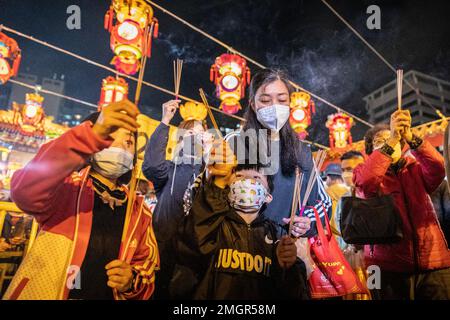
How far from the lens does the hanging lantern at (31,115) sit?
12.6 m

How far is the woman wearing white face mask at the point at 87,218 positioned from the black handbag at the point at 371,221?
1.62 m

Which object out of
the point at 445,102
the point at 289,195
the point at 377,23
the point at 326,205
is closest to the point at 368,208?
the point at 326,205

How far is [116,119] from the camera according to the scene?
1.44 metres

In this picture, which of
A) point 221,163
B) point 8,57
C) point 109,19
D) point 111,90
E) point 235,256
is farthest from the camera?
point 111,90

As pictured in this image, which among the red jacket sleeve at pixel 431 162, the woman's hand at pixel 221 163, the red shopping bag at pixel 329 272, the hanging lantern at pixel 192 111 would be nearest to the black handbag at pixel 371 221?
the red shopping bag at pixel 329 272

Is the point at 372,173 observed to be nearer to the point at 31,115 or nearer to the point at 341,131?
the point at 341,131

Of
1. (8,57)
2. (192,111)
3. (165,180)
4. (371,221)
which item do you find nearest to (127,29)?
(192,111)

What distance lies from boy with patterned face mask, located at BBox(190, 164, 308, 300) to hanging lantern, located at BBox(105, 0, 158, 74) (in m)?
5.65

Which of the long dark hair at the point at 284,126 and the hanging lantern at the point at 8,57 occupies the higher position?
the hanging lantern at the point at 8,57

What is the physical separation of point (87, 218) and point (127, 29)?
6224mm

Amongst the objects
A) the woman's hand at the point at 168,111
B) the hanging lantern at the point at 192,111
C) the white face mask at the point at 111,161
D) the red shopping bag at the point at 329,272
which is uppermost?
the hanging lantern at the point at 192,111

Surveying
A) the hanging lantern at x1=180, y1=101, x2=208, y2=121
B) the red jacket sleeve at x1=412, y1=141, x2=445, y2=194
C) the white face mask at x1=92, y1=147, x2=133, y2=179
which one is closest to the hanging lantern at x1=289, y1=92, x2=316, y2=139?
the hanging lantern at x1=180, y1=101, x2=208, y2=121

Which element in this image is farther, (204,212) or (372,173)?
(372,173)

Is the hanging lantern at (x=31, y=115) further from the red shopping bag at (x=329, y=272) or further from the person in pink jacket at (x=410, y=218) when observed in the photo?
the person in pink jacket at (x=410, y=218)
